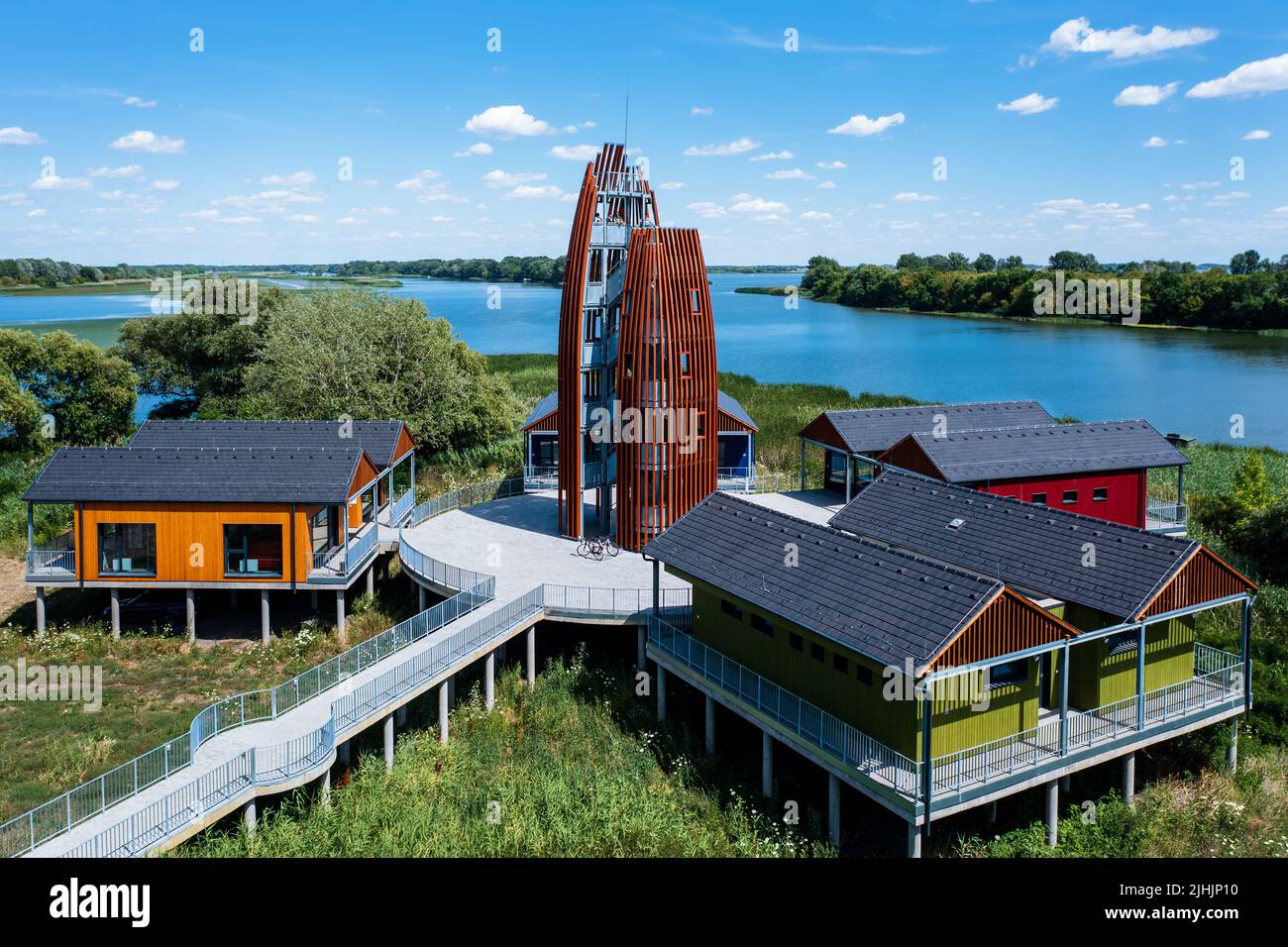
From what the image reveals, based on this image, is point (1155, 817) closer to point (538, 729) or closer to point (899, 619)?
point (899, 619)

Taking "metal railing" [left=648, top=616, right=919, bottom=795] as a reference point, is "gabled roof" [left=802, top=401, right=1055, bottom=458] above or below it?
above

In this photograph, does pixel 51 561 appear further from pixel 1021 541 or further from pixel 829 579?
pixel 1021 541

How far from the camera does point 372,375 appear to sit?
4322cm

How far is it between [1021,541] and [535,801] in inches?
407

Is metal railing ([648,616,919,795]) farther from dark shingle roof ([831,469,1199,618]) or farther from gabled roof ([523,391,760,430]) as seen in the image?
gabled roof ([523,391,760,430])

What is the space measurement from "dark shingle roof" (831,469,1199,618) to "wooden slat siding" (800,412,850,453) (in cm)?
827

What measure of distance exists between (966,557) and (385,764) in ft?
38.6

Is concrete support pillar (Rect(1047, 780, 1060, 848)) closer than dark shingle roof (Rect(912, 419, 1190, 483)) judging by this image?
Yes

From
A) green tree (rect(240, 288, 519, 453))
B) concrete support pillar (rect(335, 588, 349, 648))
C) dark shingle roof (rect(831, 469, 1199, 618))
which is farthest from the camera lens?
green tree (rect(240, 288, 519, 453))

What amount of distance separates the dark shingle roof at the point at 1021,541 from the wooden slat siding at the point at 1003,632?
1609 millimetres

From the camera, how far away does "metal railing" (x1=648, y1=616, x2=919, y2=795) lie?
16109mm

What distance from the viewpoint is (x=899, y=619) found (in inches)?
648

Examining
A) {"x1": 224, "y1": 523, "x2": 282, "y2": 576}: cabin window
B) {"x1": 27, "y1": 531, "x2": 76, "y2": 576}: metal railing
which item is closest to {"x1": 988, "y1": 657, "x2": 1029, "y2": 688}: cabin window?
{"x1": 224, "y1": 523, "x2": 282, "y2": 576}: cabin window

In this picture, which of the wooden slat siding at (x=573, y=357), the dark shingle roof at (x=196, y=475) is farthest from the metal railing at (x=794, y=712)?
the dark shingle roof at (x=196, y=475)
